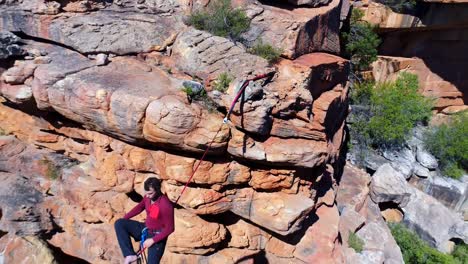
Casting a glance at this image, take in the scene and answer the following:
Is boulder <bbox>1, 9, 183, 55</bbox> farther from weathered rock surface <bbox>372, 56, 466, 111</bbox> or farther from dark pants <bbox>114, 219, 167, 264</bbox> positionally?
weathered rock surface <bbox>372, 56, 466, 111</bbox>

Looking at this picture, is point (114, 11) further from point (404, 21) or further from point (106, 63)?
point (404, 21)

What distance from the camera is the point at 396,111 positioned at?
57.0 ft

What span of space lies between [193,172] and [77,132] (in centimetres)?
370

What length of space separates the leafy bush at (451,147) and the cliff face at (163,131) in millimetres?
8616

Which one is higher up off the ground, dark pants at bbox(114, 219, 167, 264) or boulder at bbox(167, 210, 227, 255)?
dark pants at bbox(114, 219, 167, 264)

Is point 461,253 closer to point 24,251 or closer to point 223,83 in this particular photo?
point 223,83

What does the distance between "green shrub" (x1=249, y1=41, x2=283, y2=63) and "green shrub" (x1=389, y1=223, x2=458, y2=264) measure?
27.5 feet

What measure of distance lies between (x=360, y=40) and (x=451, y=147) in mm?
6338

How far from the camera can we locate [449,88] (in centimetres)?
2036

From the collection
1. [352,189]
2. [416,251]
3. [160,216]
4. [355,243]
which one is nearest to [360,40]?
[352,189]

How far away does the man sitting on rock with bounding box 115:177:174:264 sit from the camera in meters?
6.01

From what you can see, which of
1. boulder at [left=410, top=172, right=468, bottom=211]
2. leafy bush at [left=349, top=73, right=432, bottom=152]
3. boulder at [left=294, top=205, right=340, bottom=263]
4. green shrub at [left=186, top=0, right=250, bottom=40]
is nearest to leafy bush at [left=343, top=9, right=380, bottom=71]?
leafy bush at [left=349, top=73, right=432, bottom=152]

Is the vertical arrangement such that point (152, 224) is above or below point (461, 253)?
above

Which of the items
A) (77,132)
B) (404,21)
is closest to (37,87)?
(77,132)
